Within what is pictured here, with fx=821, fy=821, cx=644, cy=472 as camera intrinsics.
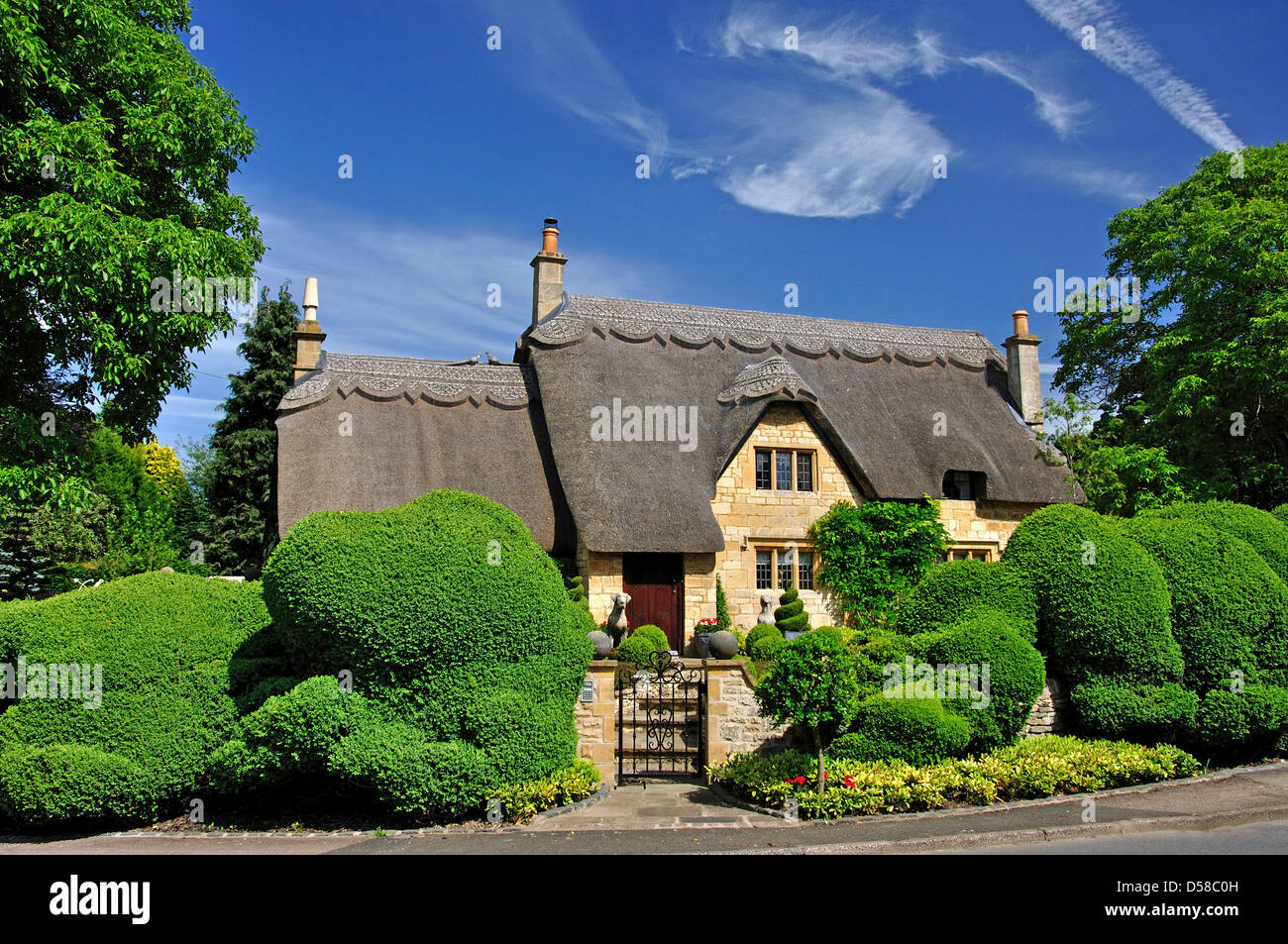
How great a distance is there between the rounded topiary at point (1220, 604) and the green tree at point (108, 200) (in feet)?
49.7

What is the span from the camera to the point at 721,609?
19.3 m

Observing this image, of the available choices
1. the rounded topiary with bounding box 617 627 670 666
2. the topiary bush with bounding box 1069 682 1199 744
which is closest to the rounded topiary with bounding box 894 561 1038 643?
the topiary bush with bounding box 1069 682 1199 744

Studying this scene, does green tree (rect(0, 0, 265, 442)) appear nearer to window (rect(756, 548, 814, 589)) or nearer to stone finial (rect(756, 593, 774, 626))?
stone finial (rect(756, 593, 774, 626))

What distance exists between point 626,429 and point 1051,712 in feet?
38.4

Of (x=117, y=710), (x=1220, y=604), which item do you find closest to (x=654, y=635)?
(x=1220, y=604)

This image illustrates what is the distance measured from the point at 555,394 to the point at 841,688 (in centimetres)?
1310

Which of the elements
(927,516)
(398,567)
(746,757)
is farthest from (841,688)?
(927,516)

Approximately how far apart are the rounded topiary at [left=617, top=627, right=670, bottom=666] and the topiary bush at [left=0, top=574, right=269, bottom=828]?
821 cm

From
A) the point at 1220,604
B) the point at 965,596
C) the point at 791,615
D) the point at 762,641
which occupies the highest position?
the point at 965,596


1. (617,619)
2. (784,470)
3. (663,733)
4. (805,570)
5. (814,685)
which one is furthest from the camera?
(784,470)

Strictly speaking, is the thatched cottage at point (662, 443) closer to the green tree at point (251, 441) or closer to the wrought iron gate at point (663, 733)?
the wrought iron gate at point (663, 733)

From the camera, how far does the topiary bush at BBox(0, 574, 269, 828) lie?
27.9 feet

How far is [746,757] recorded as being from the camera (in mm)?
10492

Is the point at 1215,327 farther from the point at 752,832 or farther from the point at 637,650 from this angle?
the point at 752,832
